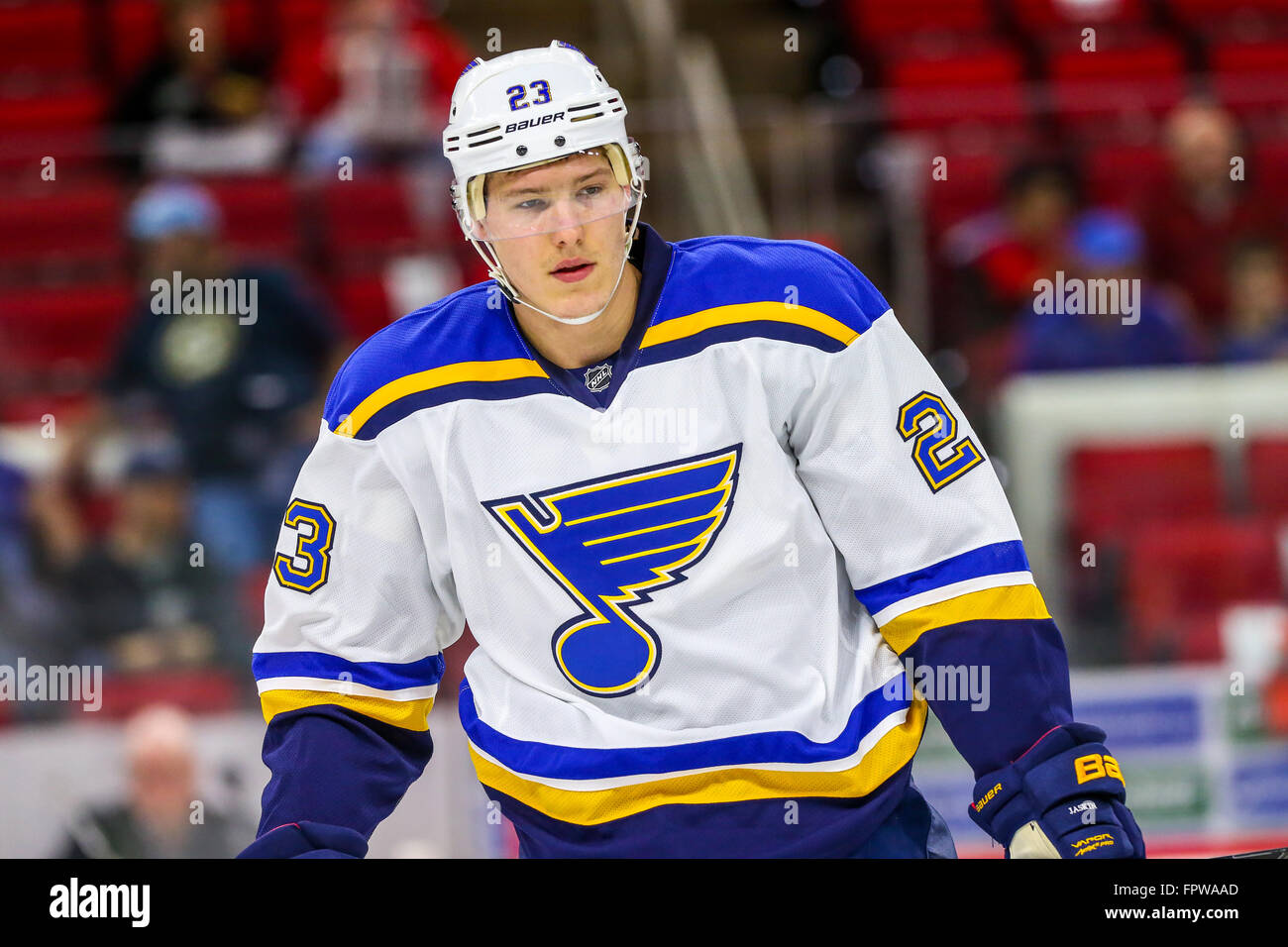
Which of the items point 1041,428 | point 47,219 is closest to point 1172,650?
point 1041,428

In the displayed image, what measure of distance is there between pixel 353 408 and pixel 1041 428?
2.64m

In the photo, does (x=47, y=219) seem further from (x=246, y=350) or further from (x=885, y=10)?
(x=885, y=10)

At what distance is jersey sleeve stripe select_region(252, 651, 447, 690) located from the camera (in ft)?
7.45

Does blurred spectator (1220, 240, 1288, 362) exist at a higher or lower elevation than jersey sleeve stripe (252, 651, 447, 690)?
higher

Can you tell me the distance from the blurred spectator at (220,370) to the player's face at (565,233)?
7.04ft

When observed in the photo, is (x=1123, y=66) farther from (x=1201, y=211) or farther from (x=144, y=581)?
(x=144, y=581)

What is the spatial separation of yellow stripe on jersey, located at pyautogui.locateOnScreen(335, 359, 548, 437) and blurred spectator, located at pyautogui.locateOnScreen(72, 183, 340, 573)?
206cm

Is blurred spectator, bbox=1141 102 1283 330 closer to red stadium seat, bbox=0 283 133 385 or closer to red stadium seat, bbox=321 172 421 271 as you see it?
red stadium seat, bbox=321 172 421 271

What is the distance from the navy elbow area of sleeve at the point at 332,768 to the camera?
221 cm

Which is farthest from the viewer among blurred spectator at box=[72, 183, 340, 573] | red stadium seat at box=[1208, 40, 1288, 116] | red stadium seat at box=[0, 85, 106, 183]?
red stadium seat at box=[1208, 40, 1288, 116]

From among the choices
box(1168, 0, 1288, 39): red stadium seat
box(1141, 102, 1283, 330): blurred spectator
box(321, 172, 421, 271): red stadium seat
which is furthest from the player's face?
box(1168, 0, 1288, 39): red stadium seat

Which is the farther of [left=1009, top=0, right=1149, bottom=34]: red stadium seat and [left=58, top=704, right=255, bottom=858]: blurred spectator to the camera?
[left=1009, top=0, right=1149, bottom=34]: red stadium seat

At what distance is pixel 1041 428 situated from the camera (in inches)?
176
